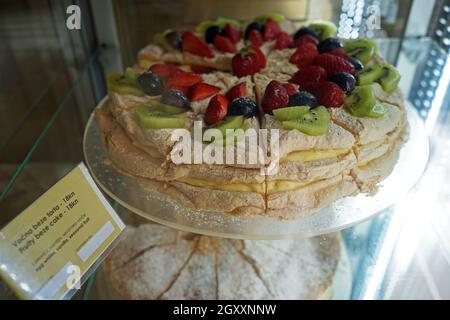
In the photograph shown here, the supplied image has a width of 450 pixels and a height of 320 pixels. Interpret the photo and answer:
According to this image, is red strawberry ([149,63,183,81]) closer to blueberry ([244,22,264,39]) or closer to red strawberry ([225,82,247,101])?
red strawberry ([225,82,247,101])

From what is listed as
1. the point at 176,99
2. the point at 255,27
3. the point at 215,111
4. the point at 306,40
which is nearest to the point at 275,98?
the point at 215,111

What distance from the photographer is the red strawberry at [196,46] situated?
154 cm

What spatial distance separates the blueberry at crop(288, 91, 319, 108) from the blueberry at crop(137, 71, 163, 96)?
396 millimetres

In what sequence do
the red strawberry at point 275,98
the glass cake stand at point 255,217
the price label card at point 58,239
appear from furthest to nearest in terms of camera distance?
the red strawberry at point 275,98, the glass cake stand at point 255,217, the price label card at point 58,239

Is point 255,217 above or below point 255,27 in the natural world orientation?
below

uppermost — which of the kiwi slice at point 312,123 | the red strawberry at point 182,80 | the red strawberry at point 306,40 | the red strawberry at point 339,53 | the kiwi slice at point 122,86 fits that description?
the red strawberry at point 339,53

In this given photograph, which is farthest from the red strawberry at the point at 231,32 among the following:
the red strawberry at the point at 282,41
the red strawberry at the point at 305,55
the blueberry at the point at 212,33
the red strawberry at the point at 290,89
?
the red strawberry at the point at 290,89

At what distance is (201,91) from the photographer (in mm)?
1247

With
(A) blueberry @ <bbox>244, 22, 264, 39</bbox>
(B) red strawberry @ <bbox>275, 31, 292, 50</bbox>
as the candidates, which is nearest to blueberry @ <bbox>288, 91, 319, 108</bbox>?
(B) red strawberry @ <bbox>275, 31, 292, 50</bbox>

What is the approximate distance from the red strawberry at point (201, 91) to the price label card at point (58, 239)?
0.49 meters

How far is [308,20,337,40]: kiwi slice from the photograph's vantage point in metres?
1.63

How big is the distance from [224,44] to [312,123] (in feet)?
1.98

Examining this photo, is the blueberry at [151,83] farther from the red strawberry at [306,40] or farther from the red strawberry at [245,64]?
the red strawberry at [306,40]

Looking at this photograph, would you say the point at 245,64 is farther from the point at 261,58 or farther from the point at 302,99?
the point at 302,99
